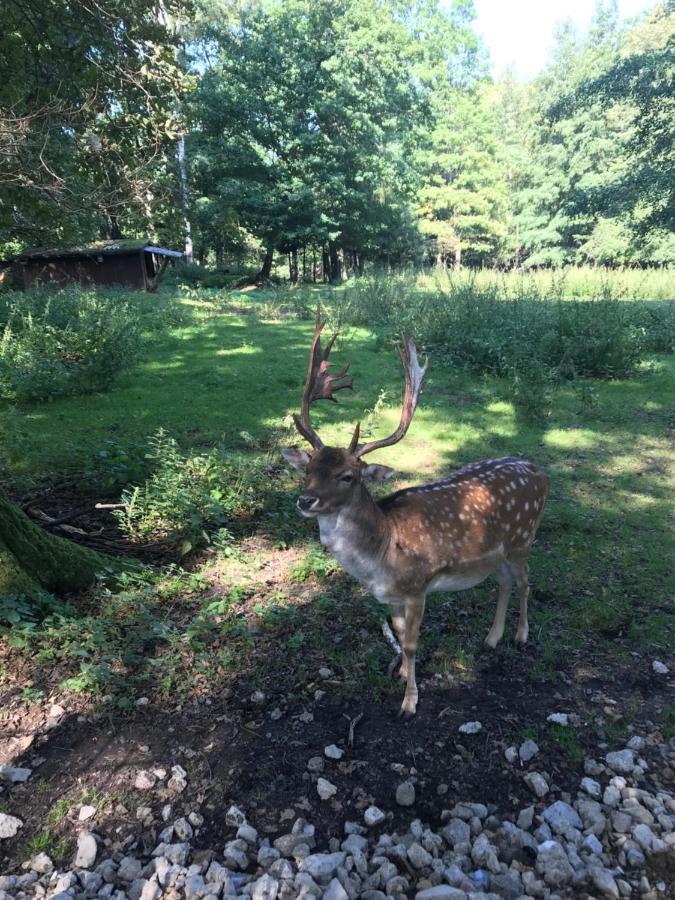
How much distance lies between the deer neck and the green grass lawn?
2.63 ft

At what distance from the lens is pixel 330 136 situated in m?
37.1

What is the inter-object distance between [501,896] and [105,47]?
7.98 meters

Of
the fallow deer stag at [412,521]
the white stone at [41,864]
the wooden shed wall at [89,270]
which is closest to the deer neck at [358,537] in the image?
the fallow deer stag at [412,521]

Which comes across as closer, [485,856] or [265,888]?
[265,888]

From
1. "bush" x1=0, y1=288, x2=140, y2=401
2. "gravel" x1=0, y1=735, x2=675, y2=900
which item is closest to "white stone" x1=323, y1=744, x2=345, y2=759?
"gravel" x1=0, y1=735, x2=675, y2=900

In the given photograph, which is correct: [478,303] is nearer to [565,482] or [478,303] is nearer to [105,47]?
[565,482]

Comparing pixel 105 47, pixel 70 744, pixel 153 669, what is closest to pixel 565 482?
pixel 153 669

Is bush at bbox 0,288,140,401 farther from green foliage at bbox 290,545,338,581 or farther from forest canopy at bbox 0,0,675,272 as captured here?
green foliage at bbox 290,545,338,581

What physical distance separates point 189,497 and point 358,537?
255 centimetres

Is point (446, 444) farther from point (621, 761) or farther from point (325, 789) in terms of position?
point (325, 789)

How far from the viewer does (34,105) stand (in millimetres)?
6352

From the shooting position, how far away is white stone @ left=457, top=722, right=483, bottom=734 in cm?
331

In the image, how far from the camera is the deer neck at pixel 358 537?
3.42 m

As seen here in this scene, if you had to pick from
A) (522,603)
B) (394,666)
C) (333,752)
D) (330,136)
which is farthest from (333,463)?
(330,136)
